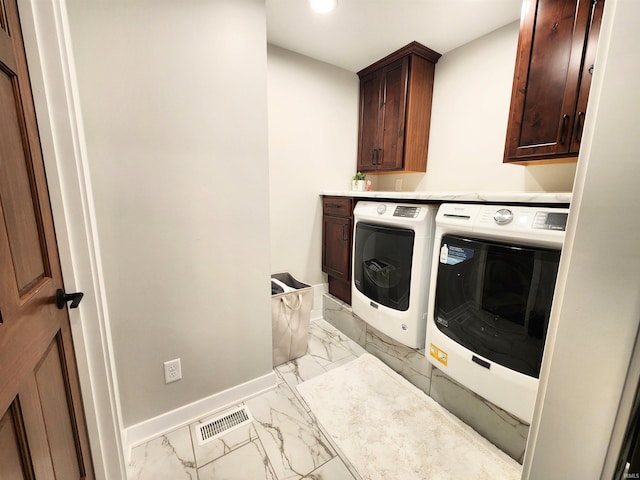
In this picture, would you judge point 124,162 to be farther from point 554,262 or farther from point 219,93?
point 554,262

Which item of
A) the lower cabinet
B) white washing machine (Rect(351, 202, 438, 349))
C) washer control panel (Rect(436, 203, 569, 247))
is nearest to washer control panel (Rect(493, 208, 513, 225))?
washer control panel (Rect(436, 203, 569, 247))

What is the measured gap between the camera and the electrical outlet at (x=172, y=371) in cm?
132

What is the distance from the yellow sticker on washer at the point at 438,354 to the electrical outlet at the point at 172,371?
1.36m

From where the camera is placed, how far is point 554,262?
99cm

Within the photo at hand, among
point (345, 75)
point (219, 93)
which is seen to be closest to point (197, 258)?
point (219, 93)

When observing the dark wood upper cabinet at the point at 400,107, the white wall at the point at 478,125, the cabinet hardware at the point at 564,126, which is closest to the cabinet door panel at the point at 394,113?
the dark wood upper cabinet at the point at 400,107

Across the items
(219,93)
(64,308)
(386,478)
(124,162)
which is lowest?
(386,478)

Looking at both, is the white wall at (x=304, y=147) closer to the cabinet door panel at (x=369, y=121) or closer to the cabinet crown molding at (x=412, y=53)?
the cabinet door panel at (x=369, y=121)

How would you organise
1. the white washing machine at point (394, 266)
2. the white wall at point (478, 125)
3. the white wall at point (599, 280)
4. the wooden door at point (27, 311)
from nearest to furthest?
the white wall at point (599, 280) < the wooden door at point (27, 311) < the white washing machine at point (394, 266) < the white wall at point (478, 125)

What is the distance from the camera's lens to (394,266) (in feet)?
5.53

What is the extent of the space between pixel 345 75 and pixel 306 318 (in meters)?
2.22

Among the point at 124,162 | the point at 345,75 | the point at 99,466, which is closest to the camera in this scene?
the point at 99,466

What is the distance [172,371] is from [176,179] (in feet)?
3.18

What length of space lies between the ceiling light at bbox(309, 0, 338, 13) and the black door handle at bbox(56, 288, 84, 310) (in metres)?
1.93
